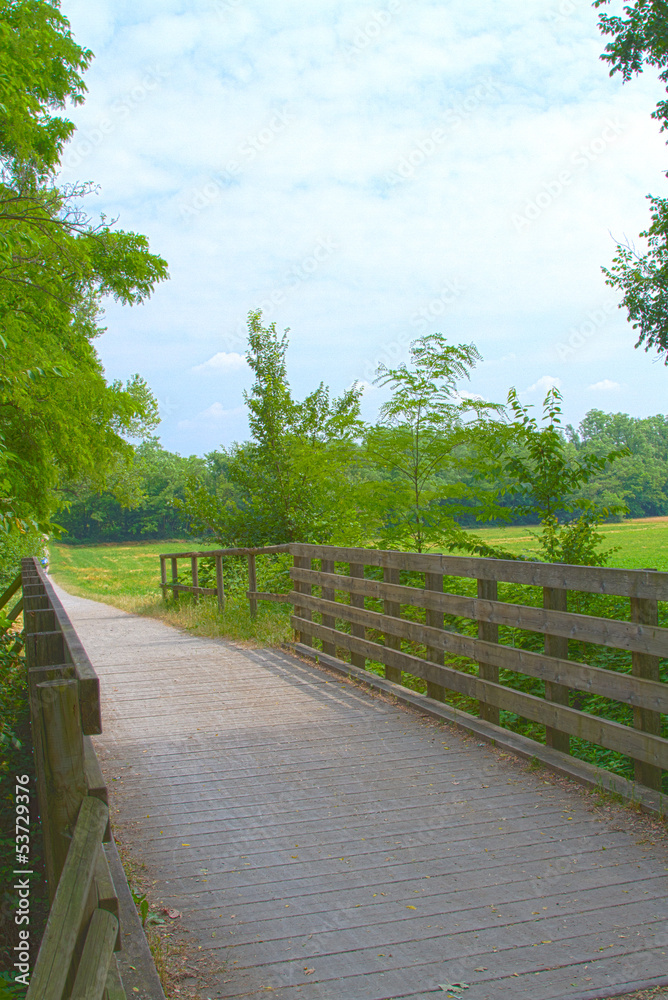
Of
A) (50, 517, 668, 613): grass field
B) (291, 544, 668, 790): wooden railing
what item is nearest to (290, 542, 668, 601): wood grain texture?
(291, 544, 668, 790): wooden railing

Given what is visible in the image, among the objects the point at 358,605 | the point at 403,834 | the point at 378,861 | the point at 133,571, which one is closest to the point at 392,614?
the point at 358,605

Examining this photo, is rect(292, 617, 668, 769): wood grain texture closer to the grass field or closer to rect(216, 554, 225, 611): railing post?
rect(216, 554, 225, 611): railing post

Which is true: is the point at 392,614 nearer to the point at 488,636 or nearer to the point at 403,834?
the point at 488,636


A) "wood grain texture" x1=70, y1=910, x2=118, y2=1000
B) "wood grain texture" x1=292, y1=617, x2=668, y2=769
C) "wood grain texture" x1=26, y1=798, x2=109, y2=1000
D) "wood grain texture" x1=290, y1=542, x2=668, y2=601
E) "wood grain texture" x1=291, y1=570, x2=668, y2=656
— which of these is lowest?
"wood grain texture" x1=292, y1=617, x2=668, y2=769

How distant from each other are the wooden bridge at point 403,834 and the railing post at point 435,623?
0.02 meters

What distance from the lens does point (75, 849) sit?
1988mm

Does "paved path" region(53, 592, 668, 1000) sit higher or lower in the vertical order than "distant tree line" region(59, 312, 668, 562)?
lower

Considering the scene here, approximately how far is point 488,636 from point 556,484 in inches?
128

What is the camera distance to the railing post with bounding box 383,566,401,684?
281 inches

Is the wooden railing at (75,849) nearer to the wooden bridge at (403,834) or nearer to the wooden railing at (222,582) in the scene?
the wooden bridge at (403,834)

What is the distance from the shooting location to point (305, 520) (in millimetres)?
15141

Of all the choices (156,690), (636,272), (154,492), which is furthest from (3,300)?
(154,492)

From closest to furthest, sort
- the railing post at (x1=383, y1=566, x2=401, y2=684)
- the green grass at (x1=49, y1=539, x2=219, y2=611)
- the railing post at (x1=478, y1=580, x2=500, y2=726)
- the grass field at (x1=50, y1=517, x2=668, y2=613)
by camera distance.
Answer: the railing post at (x1=478, y1=580, x2=500, y2=726), the railing post at (x1=383, y1=566, x2=401, y2=684), the grass field at (x1=50, y1=517, x2=668, y2=613), the green grass at (x1=49, y1=539, x2=219, y2=611)

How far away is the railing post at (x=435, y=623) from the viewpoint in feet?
20.7
